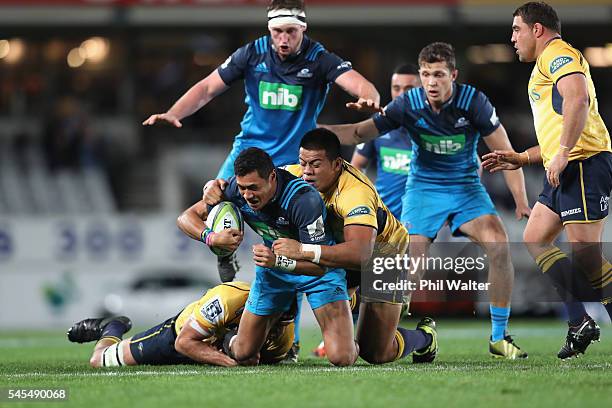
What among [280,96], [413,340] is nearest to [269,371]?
[413,340]

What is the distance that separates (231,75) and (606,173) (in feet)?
10.7

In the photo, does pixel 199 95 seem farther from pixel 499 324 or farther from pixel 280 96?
pixel 499 324

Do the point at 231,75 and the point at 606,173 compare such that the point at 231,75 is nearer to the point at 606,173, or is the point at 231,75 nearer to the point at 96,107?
the point at 606,173

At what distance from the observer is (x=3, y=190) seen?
22.0 m

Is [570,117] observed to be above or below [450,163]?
above

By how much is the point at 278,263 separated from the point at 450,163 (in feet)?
8.65

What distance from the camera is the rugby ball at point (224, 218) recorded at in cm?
790

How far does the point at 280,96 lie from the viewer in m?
9.16

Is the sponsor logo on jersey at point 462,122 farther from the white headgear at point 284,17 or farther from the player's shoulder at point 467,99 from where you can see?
the white headgear at point 284,17

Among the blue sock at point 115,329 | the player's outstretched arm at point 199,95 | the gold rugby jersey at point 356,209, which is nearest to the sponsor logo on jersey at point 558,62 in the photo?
the gold rugby jersey at point 356,209

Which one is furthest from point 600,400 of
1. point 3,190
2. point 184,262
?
point 3,190

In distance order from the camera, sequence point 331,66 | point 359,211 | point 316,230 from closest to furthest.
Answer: point 316,230 → point 359,211 → point 331,66

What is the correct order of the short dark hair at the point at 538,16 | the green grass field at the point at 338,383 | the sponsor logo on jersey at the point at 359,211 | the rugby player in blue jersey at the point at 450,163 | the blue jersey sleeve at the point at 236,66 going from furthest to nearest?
the blue jersey sleeve at the point at 236,66
the rugby player in blue jersey at the point at 450,163
the short dark hair at the point at 538,16
the sponsor logo on jersey at the point at 359,211
the green grass field at the point at 338,383

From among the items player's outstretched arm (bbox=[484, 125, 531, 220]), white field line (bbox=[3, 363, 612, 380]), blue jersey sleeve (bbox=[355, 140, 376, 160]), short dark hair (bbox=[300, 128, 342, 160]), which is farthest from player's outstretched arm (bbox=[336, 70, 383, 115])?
blue jersey sleeve (bbox=[355, 140, 376, 160])
